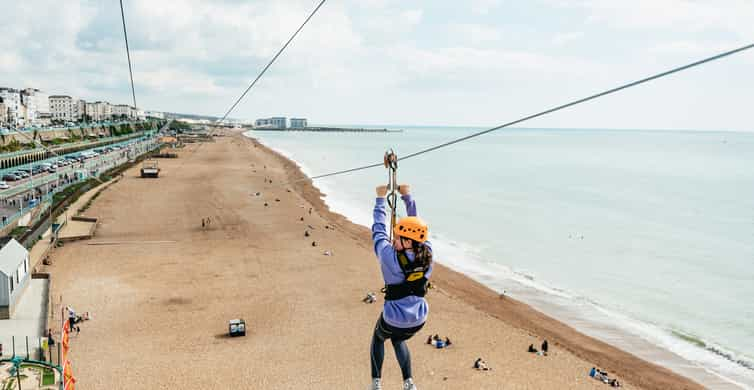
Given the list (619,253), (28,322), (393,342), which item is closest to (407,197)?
(393,342)

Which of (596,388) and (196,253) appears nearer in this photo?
(596,388)

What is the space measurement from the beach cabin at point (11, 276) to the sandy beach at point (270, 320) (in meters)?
1.52

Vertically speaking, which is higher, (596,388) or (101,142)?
(101,142)

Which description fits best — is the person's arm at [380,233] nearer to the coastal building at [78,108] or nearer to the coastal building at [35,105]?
the coastal building at [35,105]

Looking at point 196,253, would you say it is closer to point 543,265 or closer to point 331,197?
point 543,265

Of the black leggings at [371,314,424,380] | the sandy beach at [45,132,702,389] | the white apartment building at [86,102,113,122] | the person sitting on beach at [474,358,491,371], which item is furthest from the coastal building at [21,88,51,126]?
the black leggings at [371,314,424,380]

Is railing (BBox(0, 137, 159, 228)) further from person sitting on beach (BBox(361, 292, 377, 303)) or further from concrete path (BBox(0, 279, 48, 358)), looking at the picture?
person sitting on beach (BBox(361, 292, 377, 303))

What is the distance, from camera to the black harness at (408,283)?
12.2ft

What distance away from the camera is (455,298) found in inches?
819

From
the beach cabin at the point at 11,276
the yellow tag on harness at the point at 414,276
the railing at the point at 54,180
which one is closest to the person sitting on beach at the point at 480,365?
the yellow tag on harness at the point at 414,276

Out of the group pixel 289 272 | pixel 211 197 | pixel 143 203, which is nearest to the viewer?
pixel 289 272

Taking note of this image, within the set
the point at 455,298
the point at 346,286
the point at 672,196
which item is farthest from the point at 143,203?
the point at 672,196

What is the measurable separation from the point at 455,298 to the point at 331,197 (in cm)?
3135

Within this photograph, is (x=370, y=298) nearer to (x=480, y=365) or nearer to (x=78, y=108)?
(x=480, y=365)
